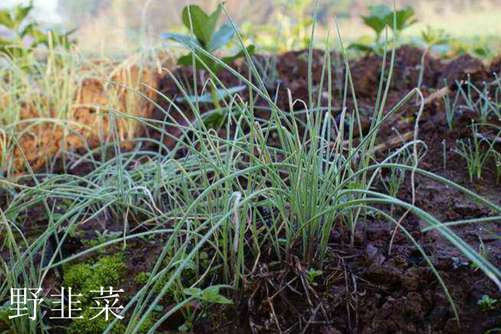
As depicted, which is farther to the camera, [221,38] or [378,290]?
[221,38]

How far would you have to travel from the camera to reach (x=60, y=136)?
2135 mm

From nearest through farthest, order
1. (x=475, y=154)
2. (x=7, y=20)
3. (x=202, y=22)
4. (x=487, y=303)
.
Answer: (x=487, y=303)
(x=475, y=154)
(x=202, y=22)
(x=7, y=20)

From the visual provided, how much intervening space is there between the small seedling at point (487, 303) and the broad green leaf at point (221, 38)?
3.47 ft

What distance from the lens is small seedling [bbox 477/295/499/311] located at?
948 millimetres

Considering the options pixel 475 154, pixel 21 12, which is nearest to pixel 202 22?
pixel 475 154

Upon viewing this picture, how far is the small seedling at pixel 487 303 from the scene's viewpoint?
95 cm

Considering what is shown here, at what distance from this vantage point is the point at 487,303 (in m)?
0.95

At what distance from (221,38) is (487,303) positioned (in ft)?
3.63

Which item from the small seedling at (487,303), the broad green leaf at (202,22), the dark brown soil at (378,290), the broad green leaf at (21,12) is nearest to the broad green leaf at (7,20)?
the broad green leaf at (21,12)

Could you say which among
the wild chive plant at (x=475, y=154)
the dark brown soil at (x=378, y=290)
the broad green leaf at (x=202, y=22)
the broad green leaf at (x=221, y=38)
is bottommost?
the dark brown soil at (x=378, y=290)

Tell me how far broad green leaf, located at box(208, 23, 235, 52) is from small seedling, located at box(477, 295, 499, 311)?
1.06 m

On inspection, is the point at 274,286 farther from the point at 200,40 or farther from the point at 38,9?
the point at 38,9

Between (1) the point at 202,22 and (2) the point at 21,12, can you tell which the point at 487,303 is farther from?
(2) the point at 21,12

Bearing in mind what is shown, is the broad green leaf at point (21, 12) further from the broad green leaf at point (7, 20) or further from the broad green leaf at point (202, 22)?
the broad green leaf at point (202, 22)
